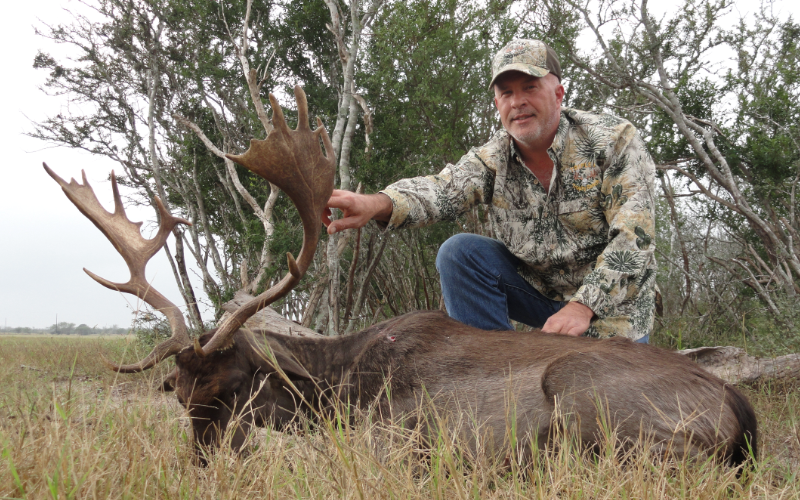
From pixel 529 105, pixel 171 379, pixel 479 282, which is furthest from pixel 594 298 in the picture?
pixel 171 379

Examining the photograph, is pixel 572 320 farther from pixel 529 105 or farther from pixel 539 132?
pixel 529 105

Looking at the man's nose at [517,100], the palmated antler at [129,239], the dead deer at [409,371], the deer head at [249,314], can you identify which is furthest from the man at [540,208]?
the palmated antler at [129,239]

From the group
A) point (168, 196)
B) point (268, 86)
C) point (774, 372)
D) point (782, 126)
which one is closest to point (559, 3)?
point (782, 126)

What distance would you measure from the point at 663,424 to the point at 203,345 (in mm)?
2504

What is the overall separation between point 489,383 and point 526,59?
229cm

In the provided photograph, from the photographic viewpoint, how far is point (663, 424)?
264 cm

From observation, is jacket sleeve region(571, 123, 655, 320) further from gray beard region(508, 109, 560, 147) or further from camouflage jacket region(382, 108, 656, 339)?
gray beard region(508, 109, 560, 147)

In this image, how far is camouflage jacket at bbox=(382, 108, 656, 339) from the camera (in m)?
3.65

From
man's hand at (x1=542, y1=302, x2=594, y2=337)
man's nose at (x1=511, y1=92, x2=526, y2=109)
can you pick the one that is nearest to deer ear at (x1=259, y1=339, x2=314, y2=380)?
man's hand at (x1=542, y1=302, x2=594, y2=337)

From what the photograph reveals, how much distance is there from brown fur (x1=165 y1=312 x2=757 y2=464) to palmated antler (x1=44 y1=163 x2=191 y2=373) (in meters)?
0.52

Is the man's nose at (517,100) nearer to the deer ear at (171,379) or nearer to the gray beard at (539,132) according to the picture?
the gray beard at (539,132)

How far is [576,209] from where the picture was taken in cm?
416

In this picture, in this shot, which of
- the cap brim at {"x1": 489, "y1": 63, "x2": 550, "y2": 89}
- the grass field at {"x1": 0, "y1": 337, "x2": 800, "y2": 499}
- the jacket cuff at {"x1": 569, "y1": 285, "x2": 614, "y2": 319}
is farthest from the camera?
the cap brim at {"x1": 489, "y1": 63, "x2": 550, "y2": 89}

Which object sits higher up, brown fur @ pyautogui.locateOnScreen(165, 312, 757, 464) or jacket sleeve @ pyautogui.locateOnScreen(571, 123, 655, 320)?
jacket sleeve @ pyautogui.locateOnScreen(571, 123, 655, 320)
